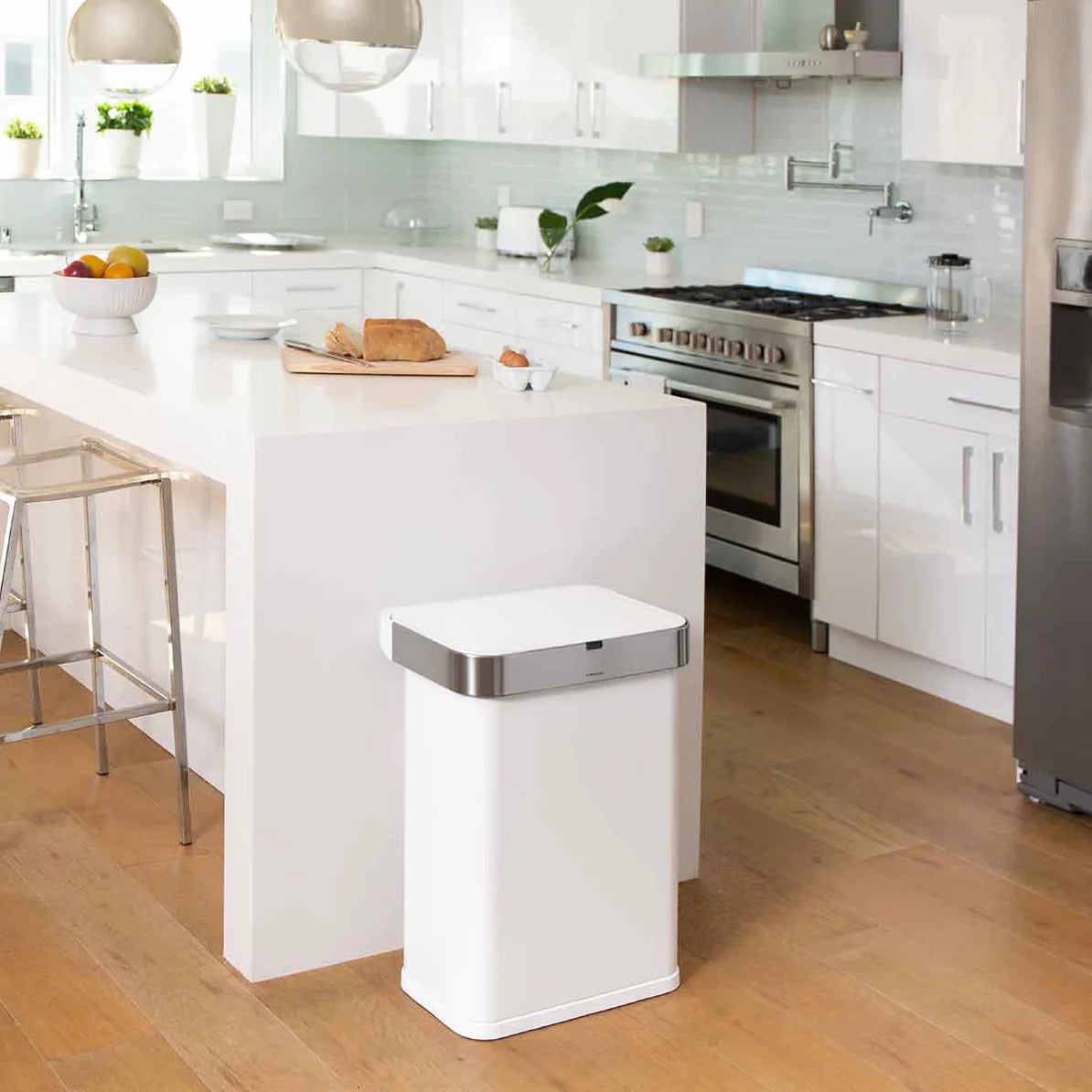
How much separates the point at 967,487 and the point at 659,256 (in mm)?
2127

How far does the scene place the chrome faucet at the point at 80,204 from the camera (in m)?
7.00

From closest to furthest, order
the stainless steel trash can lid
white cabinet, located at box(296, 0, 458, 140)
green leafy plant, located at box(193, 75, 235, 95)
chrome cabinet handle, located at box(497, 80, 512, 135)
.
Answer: the stainless steel trash can lid
chrome cabinet handle, located at box(497, 80, 512, 135)
white cabinet, located at box(296, 0, 458, 140)
green leafy plant, located at box(193, 75, 235, 95)

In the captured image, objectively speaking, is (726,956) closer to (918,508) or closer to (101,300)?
(918,508)

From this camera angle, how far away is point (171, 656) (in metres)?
3.55

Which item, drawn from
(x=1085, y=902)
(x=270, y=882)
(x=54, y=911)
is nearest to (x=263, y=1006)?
(x=270, y=882)

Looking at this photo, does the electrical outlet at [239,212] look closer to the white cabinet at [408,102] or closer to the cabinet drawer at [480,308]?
the white cabinet at [408,102]

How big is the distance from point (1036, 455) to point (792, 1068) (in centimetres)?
157

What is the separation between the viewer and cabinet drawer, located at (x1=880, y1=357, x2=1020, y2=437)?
13.7 ft

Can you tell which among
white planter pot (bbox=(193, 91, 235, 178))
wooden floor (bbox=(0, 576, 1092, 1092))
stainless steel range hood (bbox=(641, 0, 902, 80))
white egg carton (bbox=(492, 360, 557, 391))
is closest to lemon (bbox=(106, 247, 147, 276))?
wooden floor (bbox=(0, 576, 1092, 1092))

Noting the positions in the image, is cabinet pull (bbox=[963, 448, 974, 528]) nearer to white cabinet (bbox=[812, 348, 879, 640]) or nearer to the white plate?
white cabinet (bbox=[812, 348, 879, 640])

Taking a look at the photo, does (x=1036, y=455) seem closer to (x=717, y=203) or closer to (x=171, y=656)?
(x=171, y=656)

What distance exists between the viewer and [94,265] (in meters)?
4.14

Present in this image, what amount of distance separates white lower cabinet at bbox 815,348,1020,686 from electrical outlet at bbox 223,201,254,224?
3.56m

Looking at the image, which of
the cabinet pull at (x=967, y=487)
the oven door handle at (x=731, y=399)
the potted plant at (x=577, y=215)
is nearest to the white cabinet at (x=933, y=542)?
the cabinet pull at (x=967, y=487)
